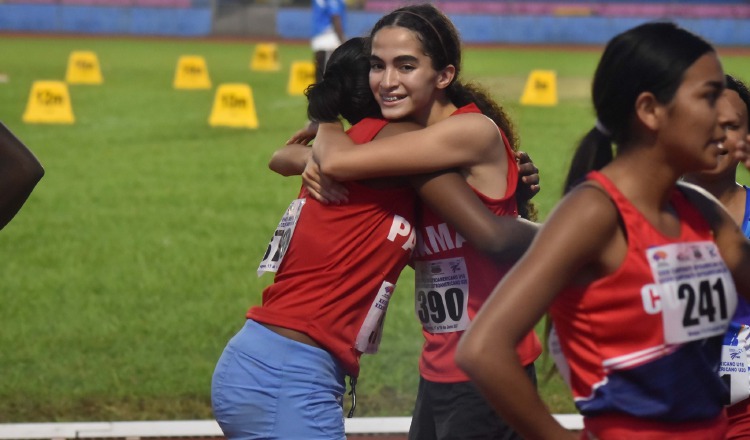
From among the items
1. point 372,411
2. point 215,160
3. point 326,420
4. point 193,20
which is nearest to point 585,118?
point 215,160

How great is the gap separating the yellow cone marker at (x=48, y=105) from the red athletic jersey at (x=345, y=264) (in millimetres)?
16950

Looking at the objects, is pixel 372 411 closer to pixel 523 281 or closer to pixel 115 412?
pixel 115 412

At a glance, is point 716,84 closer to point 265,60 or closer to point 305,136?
point 305,136

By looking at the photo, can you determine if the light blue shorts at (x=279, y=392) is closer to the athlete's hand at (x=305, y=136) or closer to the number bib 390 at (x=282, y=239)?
the number bib 390 at (x=282, y=239)

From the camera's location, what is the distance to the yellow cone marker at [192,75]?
87.2 feet

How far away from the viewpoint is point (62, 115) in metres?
20.0

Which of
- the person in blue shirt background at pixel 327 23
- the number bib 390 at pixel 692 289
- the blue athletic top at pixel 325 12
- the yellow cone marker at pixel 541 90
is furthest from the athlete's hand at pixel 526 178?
the yellow cone marker at pixel 541 90

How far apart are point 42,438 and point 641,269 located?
4.19 m

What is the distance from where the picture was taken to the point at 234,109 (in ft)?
66.1

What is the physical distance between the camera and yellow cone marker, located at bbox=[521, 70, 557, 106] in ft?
77.8

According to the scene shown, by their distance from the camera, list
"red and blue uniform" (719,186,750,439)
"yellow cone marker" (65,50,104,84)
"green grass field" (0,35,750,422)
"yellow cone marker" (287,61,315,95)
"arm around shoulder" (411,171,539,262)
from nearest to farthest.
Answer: "arm around shoulder" (411,171,539,262)
"red and blue uniform" (719,186,750,439)
"green grass field" (0,35,750,422)
"yellow cone marker" (287,61,315,95)
"yellow cone marker" (65,50,104,84)

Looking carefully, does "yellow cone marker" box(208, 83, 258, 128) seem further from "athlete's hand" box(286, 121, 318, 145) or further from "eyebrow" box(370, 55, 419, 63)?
"eyebrow" box(370, 55, 419, 63)

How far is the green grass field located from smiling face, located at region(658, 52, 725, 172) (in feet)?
4.90

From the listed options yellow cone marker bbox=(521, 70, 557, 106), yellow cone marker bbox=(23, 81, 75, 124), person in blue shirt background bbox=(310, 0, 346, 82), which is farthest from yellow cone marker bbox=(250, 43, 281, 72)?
person in blue shirt background bbox=(310, 0, 346, 82)
